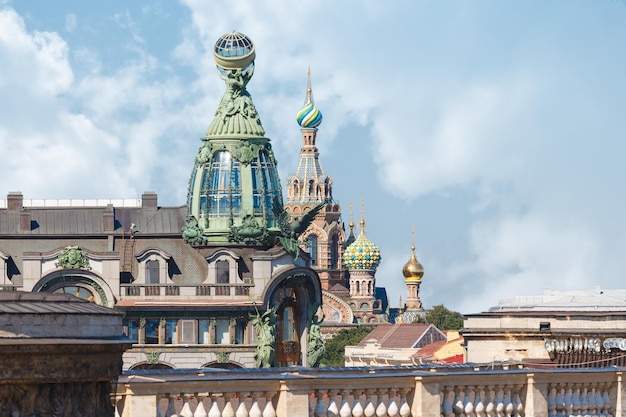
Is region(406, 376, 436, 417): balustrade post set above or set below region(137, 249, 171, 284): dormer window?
below

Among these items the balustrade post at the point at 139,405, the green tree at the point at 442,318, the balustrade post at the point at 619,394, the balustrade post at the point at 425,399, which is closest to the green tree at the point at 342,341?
the green tree at the point at 442,318

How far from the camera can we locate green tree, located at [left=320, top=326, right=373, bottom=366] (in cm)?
16862

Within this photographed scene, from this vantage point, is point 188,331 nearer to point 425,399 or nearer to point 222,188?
point 222,188

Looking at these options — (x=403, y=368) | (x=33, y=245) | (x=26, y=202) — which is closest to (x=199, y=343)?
(x=33, y=245)

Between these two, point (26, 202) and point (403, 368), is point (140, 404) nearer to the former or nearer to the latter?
point (403, 368)

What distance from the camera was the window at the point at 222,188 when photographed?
2640 inches

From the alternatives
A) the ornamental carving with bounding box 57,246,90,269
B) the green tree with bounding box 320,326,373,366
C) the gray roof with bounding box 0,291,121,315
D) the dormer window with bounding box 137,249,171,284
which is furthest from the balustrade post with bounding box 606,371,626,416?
the green tree with bounding box 320,326,373,366

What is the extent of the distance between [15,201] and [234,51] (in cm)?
899

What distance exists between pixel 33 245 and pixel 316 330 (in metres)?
9.73

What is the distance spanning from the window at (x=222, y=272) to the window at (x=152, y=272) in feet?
6.39

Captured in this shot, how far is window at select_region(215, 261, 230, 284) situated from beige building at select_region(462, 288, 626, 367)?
28387 mm

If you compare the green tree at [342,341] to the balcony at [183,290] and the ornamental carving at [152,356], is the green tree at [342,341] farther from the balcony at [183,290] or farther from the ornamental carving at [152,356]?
the ornamental carving at [152,356]

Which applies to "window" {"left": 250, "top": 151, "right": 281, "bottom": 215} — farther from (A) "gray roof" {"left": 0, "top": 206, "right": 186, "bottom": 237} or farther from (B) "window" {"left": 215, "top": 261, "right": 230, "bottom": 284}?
(A) "gray roof" {"left": 0, "top": 206, "right": 186, "bottom": 237}

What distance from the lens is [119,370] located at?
34.5 ft
